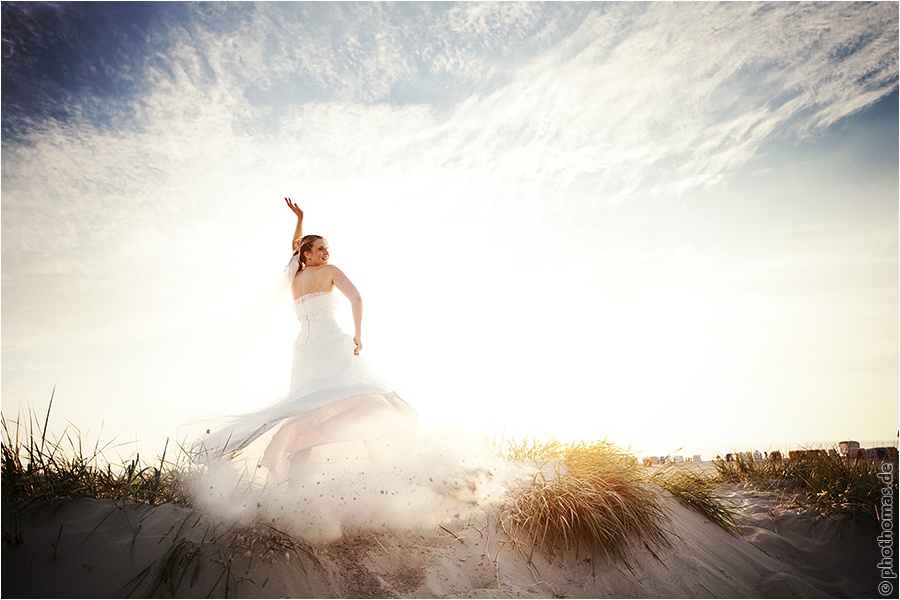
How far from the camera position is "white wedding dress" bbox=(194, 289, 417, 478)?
13.9ft

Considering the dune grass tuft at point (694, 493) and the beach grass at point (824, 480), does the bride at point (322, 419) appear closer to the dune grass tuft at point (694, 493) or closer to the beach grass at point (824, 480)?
the dune grass tuft at point (694, 493)

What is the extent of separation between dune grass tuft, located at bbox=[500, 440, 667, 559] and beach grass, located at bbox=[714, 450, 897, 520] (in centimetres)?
335

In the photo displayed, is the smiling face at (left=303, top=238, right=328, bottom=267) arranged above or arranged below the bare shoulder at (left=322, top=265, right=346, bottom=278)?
above

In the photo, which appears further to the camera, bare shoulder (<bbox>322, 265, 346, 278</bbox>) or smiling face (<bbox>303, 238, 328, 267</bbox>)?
smiling face (<bbox>303, 238, 328, 267</bbox>)

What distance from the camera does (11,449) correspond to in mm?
3908

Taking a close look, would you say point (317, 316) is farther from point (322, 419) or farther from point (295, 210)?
point (295, 210)

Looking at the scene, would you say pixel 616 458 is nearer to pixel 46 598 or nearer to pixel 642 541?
pixel 642 541

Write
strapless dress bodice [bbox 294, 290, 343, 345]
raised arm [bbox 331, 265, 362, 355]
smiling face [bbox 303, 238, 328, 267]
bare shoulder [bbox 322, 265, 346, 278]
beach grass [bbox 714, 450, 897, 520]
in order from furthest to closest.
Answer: beach grass [bbox 714, 450, 897, 520] < smiling face [bbox 303, 238, 328, 267] < bare shoulder [bbox 322, 265, 346, 278] < raised arm [bbox 331, 265, 362, 355] < strapless dress bodice [bbox 294, 290, 343, 345]

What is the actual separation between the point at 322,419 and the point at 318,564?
1.09m

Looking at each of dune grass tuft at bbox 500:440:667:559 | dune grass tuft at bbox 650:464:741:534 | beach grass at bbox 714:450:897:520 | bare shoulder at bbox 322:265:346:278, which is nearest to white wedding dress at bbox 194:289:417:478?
bare shoulder at bbox 322:265:346:278

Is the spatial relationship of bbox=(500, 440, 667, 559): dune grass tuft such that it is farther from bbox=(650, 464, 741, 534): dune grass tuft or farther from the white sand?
bbox=(650, 464, 741, 534): dune grass tuft

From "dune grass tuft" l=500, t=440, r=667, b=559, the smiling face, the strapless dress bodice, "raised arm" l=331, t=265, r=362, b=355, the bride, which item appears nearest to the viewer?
the bride

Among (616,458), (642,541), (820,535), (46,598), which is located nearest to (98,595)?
(46,598)

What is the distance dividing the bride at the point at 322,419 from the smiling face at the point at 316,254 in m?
0.98
